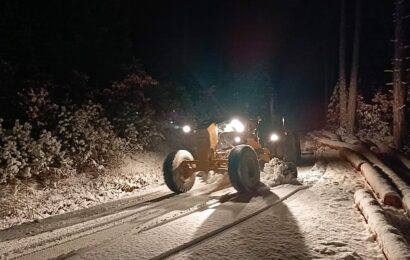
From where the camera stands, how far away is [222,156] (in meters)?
10.1

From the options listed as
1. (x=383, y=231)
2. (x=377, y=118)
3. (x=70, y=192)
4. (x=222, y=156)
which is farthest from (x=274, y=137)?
(x=377, y=118)

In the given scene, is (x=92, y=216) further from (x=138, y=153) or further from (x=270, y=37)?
(x=270, y=37)

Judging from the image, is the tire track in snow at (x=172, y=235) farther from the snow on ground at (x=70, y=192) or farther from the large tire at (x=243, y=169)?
the snow on ground at (x=70, y=192)

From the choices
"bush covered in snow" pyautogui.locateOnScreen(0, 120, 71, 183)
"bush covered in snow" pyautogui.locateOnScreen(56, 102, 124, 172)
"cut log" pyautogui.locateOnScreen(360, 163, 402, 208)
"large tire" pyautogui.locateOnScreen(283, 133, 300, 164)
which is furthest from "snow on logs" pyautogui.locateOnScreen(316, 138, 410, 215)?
"bush covered in snow" pyautogui.locateOnScreen(0, 120, 71, 183)

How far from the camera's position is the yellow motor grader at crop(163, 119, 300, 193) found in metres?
8.59

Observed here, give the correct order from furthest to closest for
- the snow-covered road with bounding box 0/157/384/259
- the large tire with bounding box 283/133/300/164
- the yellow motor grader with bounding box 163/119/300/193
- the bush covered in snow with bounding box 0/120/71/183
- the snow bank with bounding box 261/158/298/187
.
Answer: the large tire with bounding box 283/133/300/164 → the snow bank with bounding box 261/158/298/187 → the bush covered in snow with bounding box 0/120/71/183 → the yellow motor grader with bounding box 163/119/300/193 → the snow-covered road with bounding box 0/157/384/259

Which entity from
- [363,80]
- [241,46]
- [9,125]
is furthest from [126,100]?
[241,46]

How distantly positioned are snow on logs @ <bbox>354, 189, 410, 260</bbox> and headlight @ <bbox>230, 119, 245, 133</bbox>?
12.8 feet

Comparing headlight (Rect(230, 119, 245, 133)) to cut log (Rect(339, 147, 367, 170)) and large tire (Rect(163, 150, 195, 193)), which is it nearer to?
large tire (Rect(163, 150, 195, 193))

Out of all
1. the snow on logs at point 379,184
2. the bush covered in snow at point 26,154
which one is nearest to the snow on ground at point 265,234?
the snow on logs at point 379,184

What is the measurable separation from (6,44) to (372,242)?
12252 millimetres

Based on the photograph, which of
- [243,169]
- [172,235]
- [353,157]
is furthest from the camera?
[353,157]

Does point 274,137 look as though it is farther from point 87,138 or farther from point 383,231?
point 383,231

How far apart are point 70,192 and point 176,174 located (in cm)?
269
